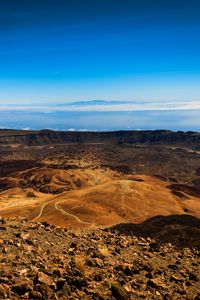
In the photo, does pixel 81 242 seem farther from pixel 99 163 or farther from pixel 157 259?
pixel 99 163

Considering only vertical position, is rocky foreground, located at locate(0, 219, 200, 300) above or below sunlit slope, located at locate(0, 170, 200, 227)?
above

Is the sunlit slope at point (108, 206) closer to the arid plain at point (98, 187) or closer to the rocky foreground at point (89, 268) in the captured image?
the arid plain at point (98, 187)

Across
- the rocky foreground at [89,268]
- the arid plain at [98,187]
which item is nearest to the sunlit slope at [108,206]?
the arid plain at [98,187]

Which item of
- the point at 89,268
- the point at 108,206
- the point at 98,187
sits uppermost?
the point at 89,268

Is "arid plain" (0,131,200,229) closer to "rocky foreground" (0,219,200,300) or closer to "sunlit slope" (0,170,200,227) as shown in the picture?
"sunlit slope" (0,170,200,227)

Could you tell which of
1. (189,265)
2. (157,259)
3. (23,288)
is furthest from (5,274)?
(189,265)

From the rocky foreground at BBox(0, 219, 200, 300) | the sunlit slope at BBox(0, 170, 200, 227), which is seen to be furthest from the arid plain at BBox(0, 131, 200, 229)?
the rocky foreground at BBox(0, 219, 200, 300)

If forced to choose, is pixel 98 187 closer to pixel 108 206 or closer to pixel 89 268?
pixel 108 206

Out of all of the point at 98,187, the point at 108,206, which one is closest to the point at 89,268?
the point at 108,206
